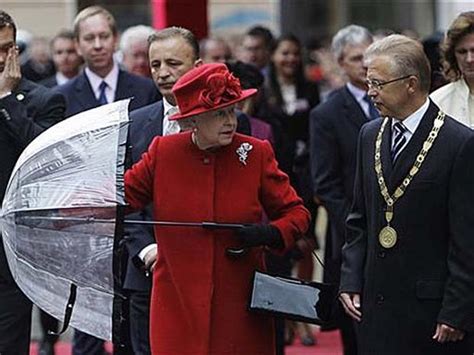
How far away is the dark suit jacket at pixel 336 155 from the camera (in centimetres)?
840

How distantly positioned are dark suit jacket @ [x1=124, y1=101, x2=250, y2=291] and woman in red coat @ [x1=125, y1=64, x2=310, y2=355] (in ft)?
1.75

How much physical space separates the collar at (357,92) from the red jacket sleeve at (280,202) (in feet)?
7.89

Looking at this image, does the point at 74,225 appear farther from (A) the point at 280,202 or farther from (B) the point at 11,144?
(A) the point at 280,202

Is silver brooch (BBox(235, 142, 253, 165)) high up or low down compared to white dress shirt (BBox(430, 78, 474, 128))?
down

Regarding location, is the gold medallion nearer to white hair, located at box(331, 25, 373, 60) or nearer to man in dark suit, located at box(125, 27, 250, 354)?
man in dark suit, located at box(125, 27, 250, 354)

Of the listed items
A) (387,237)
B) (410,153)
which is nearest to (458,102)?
(410,153)

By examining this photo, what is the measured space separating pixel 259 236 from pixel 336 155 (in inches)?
92.1

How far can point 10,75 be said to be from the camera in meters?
6.72

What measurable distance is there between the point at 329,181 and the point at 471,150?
7.84ft

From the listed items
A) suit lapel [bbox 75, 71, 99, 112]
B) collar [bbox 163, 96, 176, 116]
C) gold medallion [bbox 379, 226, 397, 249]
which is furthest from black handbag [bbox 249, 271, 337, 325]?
suit lapel [bbox 75, 71, 99, 112]

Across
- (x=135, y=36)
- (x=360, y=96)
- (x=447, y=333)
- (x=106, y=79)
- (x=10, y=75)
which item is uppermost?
(x=135, y=36)

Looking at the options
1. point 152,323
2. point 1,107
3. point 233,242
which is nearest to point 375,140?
point 233,242

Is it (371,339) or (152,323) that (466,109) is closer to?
(371,339)

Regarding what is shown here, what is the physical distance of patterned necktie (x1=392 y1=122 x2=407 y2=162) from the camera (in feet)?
20.5
